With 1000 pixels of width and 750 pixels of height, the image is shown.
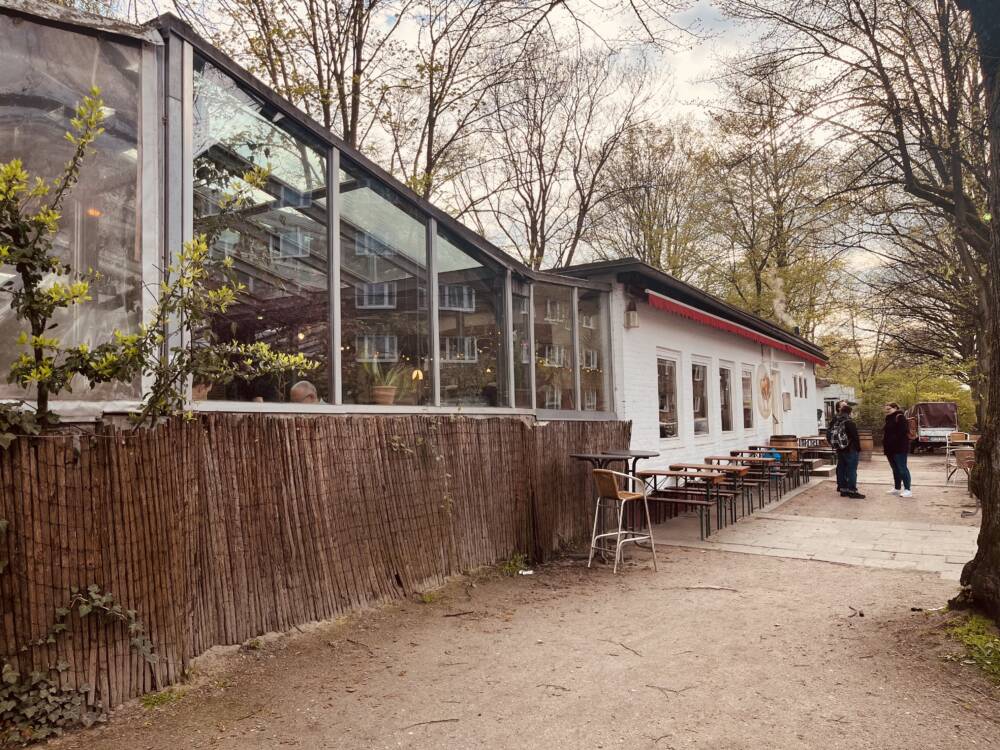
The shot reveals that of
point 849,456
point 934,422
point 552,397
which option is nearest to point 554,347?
point 552,397

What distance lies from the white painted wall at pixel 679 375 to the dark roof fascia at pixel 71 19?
7016mm

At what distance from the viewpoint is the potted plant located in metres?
5.39

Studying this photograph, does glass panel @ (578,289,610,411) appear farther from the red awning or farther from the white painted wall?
the red awning

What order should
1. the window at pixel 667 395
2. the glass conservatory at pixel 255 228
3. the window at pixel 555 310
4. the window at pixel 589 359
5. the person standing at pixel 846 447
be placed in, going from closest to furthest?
1. the glass conservatory at pixel 255 228
2. the window at pixel 555 310
3. the window at pixel 589 359
4. the window at pixel 667 395
5. the person standing at pixel 846 447

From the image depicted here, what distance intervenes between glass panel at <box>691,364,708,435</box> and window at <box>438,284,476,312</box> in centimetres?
688

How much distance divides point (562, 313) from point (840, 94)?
4264mm

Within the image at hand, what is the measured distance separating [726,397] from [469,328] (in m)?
9.38

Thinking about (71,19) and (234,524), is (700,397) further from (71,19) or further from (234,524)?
(71,19)

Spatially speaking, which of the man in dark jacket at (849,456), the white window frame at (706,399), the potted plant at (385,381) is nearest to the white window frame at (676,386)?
the white window frame at (706,399)

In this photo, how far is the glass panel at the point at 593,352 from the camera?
9.03m

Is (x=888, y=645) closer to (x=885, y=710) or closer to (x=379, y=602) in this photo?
(x=885, y=710)

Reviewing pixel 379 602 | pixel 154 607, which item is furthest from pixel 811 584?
pixel 154 607

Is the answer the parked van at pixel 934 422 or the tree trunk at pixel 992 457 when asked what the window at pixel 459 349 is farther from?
the parked van at pixel 934 422

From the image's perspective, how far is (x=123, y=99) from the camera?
12.5 ft
